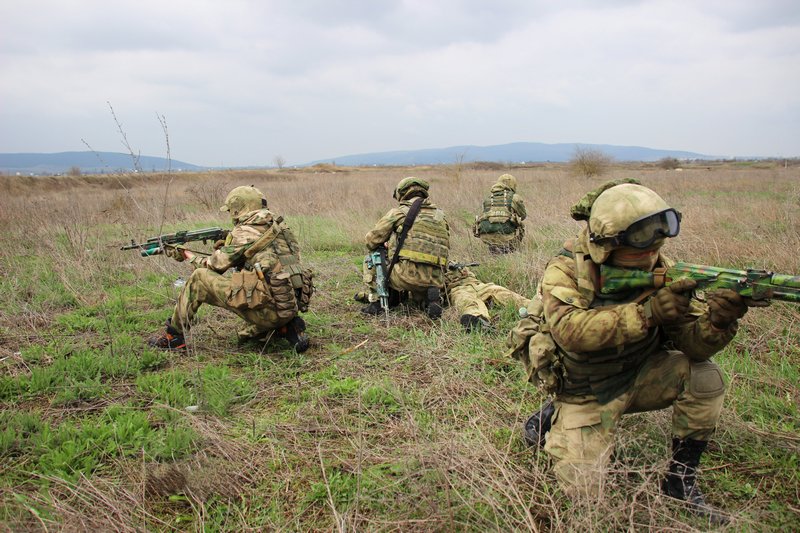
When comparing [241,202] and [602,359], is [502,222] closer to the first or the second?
[241,202]

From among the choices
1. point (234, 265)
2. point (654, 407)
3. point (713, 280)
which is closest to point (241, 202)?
point (234, 265)

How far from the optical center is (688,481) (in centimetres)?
231

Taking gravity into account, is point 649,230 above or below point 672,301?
above

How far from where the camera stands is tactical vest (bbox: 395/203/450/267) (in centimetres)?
525

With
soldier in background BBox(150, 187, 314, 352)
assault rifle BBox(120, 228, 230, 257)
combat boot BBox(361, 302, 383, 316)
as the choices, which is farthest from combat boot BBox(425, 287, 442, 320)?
assault rifle BBox(120, 228, 230, 257)

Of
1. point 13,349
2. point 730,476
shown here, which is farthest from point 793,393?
point 13,349

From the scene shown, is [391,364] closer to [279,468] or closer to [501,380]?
[501,380]

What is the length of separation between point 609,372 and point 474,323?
2.27 m

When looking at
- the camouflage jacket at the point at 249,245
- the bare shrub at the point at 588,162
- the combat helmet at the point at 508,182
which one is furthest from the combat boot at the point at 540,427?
the bare shrub at the point at 588,162

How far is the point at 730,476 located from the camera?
8.18ft

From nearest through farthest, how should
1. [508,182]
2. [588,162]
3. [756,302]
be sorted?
1. [756,302]
2. [508,182]
3. [588,162]

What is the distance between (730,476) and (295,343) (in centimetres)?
326

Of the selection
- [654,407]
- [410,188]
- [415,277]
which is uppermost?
[410,188]

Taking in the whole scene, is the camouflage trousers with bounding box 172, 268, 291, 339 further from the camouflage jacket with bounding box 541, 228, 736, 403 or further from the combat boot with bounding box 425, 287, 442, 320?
the camouflage jacket with bounding box 541, 228, 736, 403
